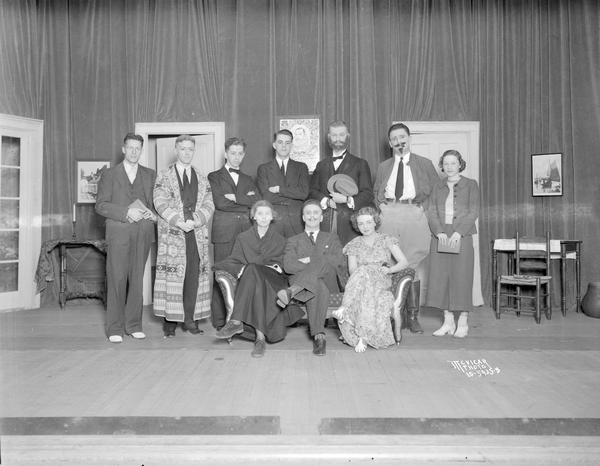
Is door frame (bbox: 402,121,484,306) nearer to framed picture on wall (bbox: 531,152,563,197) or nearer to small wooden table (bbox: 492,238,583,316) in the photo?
small wooden table (bbox: 492,238,583,316)

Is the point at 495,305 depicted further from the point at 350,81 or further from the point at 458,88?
the point at 350,81

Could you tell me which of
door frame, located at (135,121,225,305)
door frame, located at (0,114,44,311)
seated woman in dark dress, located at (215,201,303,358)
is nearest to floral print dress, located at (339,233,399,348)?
seated woman in dark dress, located at (215,201,303,358)

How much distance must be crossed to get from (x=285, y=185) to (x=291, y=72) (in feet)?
6.50

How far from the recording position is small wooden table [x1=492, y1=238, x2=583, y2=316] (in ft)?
17.7

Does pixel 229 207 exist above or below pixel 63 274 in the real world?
above

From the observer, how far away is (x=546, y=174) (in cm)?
588

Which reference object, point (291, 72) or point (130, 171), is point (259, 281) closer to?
point (130, 171)

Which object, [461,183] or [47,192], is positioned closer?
[461,183]

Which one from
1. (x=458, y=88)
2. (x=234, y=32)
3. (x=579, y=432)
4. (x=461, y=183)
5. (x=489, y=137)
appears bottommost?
(x=579, y=432)

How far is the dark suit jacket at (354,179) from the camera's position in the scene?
466cm

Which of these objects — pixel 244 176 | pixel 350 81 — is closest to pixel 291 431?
pixel 244 176

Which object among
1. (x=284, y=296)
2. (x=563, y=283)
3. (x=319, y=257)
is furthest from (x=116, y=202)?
(x=563, y=283)

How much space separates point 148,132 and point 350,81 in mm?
2362

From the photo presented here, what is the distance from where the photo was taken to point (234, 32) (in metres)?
6.13
